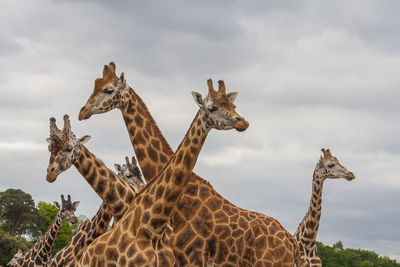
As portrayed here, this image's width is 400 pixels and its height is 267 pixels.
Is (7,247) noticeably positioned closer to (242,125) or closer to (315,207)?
(315,207)

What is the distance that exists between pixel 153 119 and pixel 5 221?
44.0m

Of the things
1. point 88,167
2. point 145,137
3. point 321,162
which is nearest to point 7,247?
point 321,162

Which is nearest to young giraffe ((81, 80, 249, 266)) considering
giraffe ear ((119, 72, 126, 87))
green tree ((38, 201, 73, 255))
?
giraffe ear ((119, 72, 126, 87))

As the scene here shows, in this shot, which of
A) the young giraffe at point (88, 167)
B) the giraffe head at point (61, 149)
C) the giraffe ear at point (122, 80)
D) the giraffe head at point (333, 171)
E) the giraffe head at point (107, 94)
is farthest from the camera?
the giraffe head at point (333, 171)

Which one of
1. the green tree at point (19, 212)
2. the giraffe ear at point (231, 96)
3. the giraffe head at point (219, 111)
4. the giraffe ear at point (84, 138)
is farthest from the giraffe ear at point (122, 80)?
the green tree at point (19, 212)

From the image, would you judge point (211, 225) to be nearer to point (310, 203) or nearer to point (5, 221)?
point (310, 203)

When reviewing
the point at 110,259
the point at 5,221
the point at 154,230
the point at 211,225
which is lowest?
the point at 110,259

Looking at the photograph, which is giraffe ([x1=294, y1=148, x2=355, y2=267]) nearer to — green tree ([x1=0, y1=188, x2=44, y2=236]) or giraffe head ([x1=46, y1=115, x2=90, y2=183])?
giraffe head ([x1=46, y1=115, x2=90, y2=183])

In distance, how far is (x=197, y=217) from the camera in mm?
10391

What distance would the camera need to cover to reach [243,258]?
34.3 ft

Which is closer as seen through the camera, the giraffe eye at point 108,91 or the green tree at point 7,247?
the giraffe eye at point 108,91

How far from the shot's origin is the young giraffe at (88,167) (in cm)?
1048

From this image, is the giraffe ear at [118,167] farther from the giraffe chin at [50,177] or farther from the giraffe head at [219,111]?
the giraffe head at [219,111]

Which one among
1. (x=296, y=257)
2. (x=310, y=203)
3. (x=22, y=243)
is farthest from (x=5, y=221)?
(x=296, y=257)
